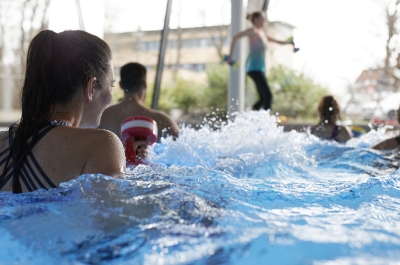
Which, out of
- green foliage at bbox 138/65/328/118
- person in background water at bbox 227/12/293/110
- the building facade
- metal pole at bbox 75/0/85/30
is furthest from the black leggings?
green foliage at bbox 138/65/328/118

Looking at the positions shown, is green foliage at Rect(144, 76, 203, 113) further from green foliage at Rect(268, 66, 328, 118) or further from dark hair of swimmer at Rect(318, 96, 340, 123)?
dark hair of swimmer at Rect(318, 96, 340, 123)

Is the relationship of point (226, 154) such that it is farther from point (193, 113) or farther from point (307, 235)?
point (193, 113)

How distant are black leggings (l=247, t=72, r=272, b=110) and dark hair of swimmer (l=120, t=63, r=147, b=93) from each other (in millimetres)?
2835

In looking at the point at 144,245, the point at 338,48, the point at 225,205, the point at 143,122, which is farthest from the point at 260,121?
the point at 338,48

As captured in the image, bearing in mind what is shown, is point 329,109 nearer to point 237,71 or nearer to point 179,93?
point 237,71

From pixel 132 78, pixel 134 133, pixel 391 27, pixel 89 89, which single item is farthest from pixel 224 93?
pixel 89 89

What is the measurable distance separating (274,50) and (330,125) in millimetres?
5555

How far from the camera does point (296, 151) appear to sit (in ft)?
11.3

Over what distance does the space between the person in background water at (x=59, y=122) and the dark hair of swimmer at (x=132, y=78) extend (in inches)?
72.4

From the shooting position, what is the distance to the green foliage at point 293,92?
9859 mm

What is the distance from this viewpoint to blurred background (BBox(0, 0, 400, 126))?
9.05 m

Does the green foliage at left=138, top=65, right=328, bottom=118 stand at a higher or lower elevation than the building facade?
lower

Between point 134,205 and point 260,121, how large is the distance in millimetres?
2979

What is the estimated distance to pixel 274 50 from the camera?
9.84 m
